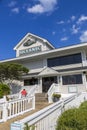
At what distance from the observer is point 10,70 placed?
54.0 feet

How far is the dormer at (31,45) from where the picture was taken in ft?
69.9

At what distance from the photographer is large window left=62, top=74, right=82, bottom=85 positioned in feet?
51.6

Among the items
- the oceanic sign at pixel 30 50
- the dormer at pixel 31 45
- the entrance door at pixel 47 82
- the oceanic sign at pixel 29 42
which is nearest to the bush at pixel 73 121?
the entrance door at pixel 47 82

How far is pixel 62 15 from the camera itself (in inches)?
580

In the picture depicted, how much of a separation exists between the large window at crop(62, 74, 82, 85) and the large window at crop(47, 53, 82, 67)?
1846mm

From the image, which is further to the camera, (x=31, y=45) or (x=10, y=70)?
(x=31, y=45)

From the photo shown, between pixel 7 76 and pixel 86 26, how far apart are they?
1044 centimetres

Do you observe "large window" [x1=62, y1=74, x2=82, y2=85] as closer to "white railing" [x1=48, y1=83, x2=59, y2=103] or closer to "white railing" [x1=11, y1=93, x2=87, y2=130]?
"white railing" [x1=48, y1=83, x2=59, y2=103]

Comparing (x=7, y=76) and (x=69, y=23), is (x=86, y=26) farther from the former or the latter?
(x=7, y=76)

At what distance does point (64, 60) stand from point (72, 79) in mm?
2768

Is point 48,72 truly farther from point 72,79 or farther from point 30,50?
point 30,50

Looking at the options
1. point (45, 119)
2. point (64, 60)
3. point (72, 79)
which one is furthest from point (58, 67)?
point (45, 119)

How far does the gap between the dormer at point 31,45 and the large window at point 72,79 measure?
20.6 feet

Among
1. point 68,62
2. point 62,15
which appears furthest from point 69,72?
point 62,15
